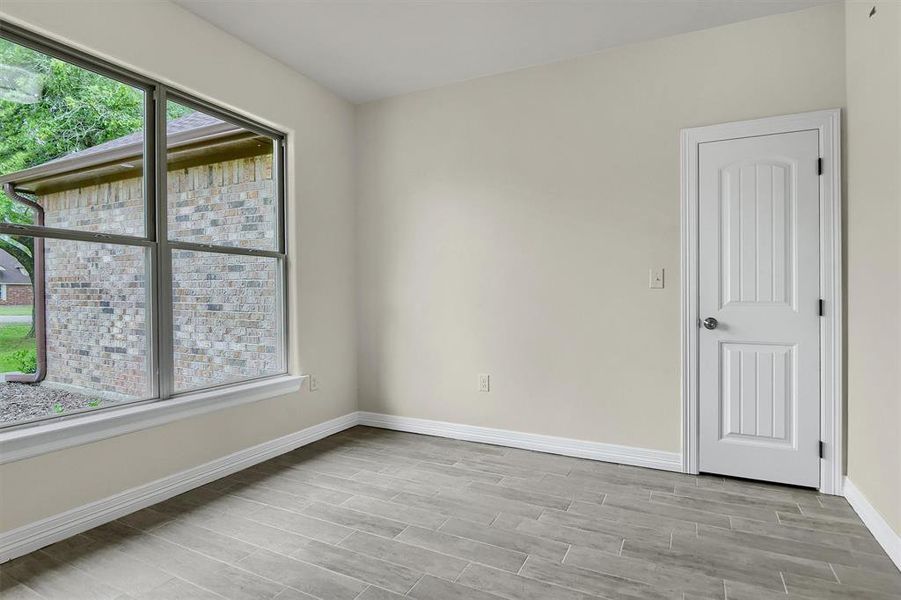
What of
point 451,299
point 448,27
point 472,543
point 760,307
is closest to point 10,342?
point 472,543

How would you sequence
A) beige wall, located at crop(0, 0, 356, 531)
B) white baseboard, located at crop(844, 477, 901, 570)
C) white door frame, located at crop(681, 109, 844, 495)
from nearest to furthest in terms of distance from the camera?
white baseboard, located at crop(844, 477, 901, 570) → beige wall, located at crop(0, 0, 356, 531) → white door frame, located at crop(681, 109, 844, 495)

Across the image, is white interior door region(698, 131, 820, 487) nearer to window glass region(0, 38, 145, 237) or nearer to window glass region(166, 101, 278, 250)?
window glass region(166, 101, 278, 250)

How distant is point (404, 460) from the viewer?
10.8ft

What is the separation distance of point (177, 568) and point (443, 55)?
3.24 meters

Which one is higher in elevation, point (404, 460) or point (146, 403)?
point (146, 403)

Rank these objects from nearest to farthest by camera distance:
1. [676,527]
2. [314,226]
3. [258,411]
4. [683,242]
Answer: [676,527] < [683,242] < [258,411] < [314,226]

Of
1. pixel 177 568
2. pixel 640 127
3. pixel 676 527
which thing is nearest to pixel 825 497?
pixel 676 527

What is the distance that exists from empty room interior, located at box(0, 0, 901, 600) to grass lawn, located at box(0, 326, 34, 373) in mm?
27

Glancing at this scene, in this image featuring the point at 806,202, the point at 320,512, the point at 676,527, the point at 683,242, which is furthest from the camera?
the point at 683,242

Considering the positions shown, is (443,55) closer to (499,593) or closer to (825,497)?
(499,593)

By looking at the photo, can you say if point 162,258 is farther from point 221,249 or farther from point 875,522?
point 875,522

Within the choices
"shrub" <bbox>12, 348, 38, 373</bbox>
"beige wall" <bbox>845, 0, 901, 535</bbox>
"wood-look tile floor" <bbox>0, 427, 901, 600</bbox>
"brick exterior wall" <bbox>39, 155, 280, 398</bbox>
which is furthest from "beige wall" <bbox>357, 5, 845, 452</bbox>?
"shrub" <bbox>12, 348, 38, 373</bbox>

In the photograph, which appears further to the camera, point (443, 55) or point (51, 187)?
point (443, 55)

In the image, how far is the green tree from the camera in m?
2.14
